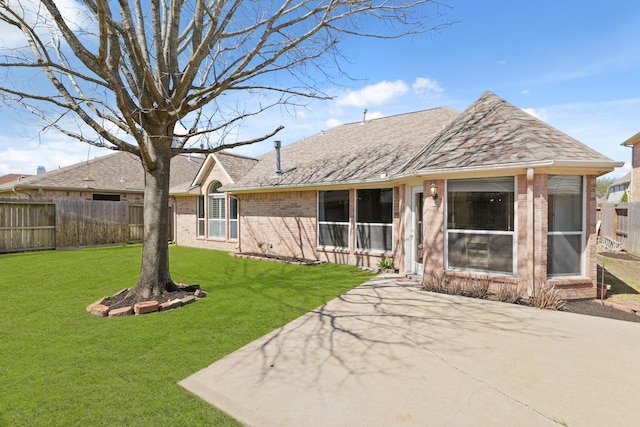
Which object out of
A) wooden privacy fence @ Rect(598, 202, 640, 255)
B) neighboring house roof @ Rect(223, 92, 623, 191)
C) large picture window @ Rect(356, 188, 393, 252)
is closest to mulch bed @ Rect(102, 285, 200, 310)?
large picture window @ Rect(356, 188, 393, 252)

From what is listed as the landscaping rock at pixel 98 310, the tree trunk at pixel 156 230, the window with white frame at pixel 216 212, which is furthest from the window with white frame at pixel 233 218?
the landscaping rock at pixel 98 310

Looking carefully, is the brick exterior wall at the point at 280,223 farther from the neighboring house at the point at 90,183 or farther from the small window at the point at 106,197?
the small window at the point at 106,197

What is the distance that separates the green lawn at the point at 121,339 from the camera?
2994 mm

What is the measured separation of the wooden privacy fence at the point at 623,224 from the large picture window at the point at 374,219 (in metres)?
11.4

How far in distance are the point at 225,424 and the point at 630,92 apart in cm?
1722

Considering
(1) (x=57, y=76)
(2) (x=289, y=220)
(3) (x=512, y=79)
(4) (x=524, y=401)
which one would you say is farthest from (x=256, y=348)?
(3) (x=512, y=79)

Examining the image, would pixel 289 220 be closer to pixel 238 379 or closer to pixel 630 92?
pixel 238 379

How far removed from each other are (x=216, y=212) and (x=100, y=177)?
35.9ft

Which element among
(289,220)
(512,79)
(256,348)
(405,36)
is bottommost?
(256,348)

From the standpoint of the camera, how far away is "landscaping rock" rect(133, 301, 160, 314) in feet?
18.9

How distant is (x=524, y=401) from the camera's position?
3.08m

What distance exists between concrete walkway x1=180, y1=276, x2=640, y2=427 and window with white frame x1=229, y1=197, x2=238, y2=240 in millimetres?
10289

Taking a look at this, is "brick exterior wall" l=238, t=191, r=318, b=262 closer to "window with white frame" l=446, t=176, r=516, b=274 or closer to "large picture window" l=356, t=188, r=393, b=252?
"large picture window" l=356, t=188, r=393, b=252

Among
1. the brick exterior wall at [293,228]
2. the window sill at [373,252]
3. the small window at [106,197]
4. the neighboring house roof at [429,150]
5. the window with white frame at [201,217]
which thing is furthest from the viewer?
the small window at [106,197]
